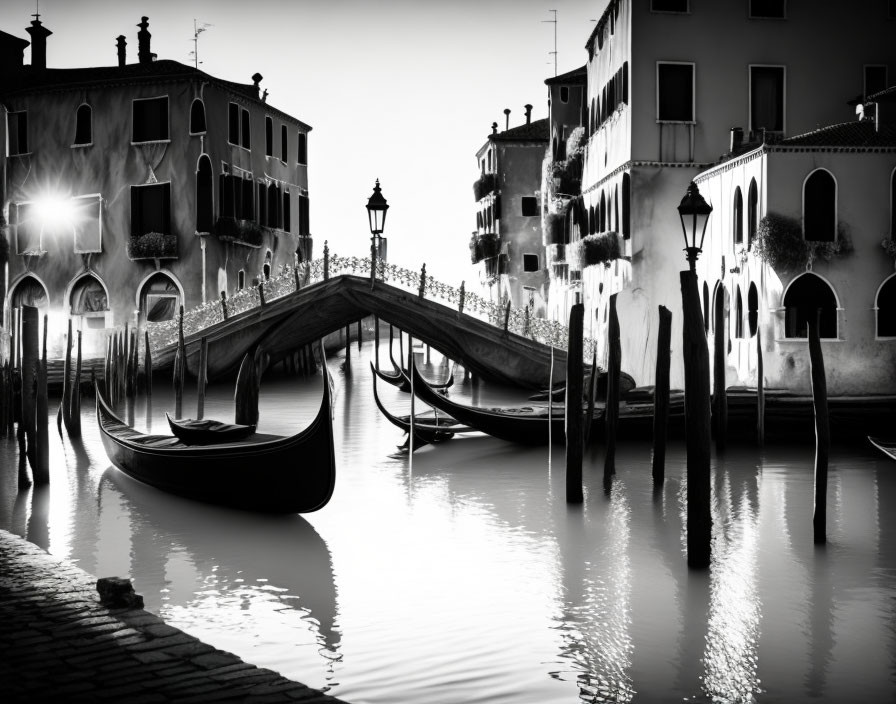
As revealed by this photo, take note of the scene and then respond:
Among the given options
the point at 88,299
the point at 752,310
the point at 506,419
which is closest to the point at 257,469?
the point at 506,419

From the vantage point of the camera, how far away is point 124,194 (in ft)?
70.8

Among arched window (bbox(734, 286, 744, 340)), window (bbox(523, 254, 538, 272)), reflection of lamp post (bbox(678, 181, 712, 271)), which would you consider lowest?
arched window (bbox(734, 286, 744, 340))

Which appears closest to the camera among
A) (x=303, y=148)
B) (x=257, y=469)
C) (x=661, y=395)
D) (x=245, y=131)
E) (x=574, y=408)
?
(x=257, y=469)

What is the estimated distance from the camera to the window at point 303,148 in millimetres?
26531

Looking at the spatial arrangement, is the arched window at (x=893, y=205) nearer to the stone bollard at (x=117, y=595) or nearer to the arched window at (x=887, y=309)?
the arched window at (x=887, y=309)

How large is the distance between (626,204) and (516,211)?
13498 millimetres

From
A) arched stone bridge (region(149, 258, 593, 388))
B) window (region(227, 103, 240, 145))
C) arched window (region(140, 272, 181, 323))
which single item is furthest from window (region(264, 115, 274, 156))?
arched stone bridge (region(149, 258, 593, 388))

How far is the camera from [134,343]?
1588cm

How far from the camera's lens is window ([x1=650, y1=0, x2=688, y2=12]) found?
1656 centimetres

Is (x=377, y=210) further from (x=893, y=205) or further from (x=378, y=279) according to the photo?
(x=893, y=205)

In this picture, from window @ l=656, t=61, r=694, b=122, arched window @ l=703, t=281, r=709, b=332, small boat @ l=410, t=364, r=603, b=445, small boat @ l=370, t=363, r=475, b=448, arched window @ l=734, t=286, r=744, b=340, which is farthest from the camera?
window @ l=656, t=61, r=694, b=122

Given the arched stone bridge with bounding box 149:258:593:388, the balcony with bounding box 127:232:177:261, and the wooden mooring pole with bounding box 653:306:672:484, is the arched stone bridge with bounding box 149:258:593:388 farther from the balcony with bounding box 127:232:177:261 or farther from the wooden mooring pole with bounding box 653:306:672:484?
the wooden mooring pole with bounding box 653:306:672:484

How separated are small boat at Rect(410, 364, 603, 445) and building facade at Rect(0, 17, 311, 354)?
928cm

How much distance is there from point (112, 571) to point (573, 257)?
47.5 ft
